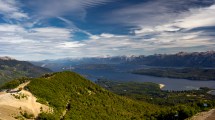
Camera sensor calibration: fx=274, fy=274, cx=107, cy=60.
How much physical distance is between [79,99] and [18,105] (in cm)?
5581

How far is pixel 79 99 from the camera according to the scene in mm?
151000

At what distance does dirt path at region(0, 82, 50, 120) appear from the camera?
8459cm

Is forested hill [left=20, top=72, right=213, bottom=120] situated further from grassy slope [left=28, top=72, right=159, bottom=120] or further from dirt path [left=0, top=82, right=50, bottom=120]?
dirt path [left=0, top=82, right=50, bottom=120]

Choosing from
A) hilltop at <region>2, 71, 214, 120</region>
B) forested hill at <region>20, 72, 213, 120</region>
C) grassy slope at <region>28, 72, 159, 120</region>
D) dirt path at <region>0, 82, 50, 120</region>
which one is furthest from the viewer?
grassy slope at <region>28, 72, 159, 120</region>

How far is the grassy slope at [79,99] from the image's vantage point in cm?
12662

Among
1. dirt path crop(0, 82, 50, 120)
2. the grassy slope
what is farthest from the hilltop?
dirt path crop(0, 82, 50, 120)

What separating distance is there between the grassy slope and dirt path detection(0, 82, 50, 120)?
686cm

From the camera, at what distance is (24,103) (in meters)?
103

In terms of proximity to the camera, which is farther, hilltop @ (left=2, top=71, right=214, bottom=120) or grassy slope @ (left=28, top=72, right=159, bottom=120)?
grassy slope @ (left=28, top=72, right=159, bottom=120)

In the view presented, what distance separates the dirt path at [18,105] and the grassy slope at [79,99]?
686 centimetres

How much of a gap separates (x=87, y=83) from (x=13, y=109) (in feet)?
327

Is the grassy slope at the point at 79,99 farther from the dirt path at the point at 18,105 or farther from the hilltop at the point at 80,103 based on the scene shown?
the dirt path at the point at 18,105

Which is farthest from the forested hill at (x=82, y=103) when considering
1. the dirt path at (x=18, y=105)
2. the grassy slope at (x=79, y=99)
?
the dirt path at (x=18, y=105)

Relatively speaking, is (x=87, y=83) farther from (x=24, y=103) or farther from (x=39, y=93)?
(x=24, y=103)
